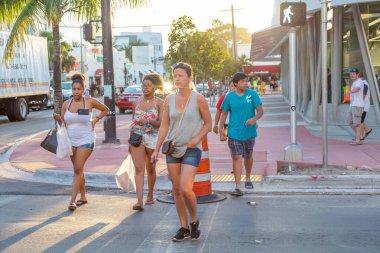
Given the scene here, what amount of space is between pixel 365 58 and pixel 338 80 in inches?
56.8

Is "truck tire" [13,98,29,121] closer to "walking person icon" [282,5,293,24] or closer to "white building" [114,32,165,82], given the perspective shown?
"walking person icon" [282,5,293,24]

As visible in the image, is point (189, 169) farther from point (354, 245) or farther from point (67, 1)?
point (67, 1)

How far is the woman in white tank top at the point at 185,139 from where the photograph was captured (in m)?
5.54

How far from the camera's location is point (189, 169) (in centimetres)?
552

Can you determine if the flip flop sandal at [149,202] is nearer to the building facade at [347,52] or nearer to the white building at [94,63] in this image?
the building facade at [347,52]

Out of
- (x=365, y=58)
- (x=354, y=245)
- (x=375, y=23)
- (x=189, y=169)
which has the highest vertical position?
(x=375, y=23)

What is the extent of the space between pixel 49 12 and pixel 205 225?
434 inches

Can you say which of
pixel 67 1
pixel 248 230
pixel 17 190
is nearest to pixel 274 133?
pixel 67 1

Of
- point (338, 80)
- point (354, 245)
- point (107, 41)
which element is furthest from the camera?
point (338, 80)

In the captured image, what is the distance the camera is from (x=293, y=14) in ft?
31.5

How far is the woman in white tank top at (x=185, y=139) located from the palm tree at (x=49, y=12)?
10.3 metres

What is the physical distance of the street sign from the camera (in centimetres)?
958

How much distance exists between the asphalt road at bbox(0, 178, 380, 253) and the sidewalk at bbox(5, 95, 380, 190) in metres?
1.40

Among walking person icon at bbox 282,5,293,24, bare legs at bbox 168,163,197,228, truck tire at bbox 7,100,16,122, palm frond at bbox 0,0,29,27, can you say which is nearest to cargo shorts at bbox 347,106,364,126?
walking person icon at bbox 282,5,293,24
